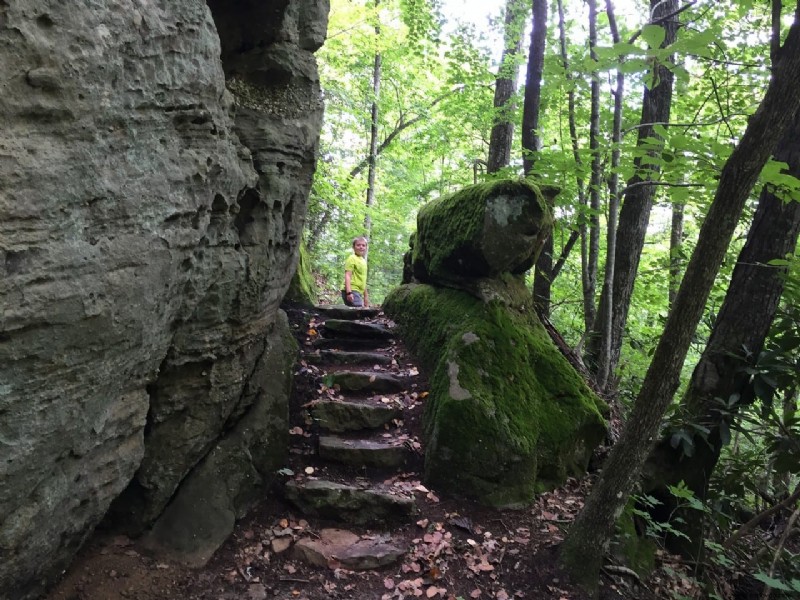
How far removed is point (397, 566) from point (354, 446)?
1374mm

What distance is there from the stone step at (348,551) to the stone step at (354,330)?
3.30m

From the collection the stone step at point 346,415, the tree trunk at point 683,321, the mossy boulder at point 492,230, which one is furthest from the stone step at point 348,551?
the mossy boulder at point 492,230

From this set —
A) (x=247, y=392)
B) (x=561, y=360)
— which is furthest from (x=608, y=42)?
(x=247, y=392)

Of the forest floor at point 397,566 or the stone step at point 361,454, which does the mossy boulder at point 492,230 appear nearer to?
the stone step at point 361,454

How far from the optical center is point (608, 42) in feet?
32.2

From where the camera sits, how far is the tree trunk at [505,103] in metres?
9.55

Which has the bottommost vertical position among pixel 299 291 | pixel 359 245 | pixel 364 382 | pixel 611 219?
pixel 364 382

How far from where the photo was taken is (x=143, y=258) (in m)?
3.23

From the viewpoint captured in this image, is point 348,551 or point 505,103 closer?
Answer: point 348,551

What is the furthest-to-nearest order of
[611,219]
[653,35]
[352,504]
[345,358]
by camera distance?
[345,358] → [611,219] → [352,504] → [653,35]

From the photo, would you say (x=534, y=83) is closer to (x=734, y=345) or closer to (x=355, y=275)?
(x=355, y=275)

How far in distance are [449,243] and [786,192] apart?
3818mm

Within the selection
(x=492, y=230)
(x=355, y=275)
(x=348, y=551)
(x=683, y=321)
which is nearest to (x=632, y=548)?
(x=683, y=321)

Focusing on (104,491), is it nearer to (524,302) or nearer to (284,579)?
(284,579)
